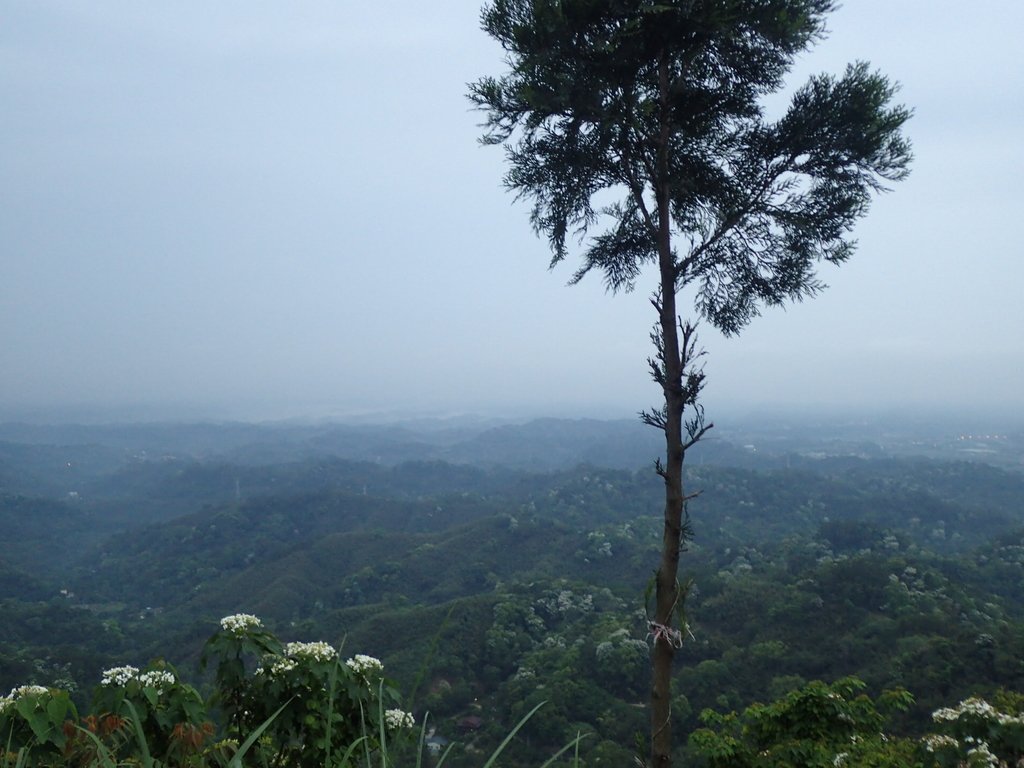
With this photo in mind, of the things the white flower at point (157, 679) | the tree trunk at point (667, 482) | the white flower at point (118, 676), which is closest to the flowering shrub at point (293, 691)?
the white flower at point (157, 679)

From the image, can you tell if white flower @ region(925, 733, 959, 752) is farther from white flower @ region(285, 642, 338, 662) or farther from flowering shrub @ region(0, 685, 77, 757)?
flowering shrub @ region(0, 685, 77, 757)

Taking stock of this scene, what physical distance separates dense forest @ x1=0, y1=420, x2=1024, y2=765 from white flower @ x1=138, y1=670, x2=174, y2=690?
0.83 feet

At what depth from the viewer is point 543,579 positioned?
45.8 m

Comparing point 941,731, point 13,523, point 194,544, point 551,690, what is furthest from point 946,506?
point 13,523

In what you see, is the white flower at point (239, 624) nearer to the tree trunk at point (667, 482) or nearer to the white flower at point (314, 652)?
the white flower at point (314, 652)

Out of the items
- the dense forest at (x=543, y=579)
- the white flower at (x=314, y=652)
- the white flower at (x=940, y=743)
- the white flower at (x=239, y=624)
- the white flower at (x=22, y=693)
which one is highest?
the white flower at (x=22, y=693)

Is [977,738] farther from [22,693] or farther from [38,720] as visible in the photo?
[22,693]

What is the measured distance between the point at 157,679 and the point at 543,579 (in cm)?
4579

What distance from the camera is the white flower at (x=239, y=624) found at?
2469 mm

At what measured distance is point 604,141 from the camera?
11.8 ft

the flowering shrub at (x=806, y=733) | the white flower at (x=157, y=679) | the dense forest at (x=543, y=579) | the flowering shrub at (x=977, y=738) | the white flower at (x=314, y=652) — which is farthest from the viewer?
the dense forest at (x=543, y=579)

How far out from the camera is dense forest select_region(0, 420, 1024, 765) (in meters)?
25.5

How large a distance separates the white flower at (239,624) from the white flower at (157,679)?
0.26 meters

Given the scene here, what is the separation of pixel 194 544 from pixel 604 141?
80.0 metres
